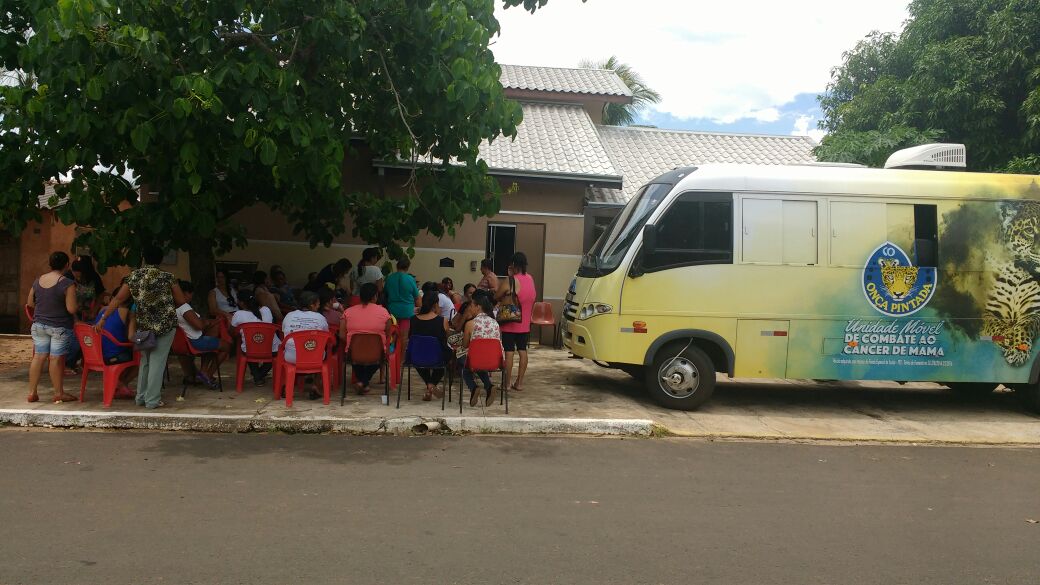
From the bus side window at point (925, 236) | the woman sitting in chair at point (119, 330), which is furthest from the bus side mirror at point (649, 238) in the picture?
the woman sitting in chair at point (119, 330)

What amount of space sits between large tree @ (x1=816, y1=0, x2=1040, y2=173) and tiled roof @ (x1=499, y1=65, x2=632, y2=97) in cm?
500

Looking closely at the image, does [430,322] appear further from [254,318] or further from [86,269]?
[86,269]

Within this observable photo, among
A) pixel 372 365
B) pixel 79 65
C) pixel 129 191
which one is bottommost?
pixel 372 365

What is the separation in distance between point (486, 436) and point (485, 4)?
14.8ft

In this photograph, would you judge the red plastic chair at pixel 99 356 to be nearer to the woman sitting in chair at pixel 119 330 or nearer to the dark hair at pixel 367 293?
the woman sitting in chair at pixel 119 330

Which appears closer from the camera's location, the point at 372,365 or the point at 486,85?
the point at 486,85

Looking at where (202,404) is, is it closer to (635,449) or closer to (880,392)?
(635,449)

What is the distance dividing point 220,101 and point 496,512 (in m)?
4.60

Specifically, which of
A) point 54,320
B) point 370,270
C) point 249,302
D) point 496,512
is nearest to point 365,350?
point 249,302

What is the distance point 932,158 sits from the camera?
10.1 metres

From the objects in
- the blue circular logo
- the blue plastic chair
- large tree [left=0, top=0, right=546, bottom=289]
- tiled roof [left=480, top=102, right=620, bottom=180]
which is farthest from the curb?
tiled roof [left=480, top=102, right=620, bottom=180]

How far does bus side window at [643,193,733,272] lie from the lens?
9.25 metres

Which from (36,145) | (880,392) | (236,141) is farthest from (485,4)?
(880,392)

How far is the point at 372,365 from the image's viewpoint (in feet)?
29.2
